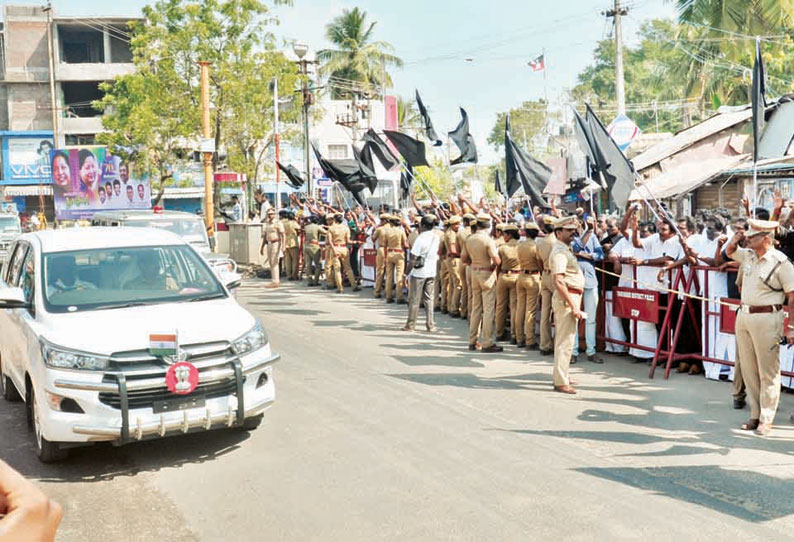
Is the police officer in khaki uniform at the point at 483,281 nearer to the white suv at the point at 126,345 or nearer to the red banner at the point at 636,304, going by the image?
the red banner at the point at 636,304

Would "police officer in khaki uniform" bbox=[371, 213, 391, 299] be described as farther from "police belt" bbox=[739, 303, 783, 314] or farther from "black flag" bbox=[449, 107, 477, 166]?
"police belt" bbox=[739, 303, 783, 314]

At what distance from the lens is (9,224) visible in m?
27.7

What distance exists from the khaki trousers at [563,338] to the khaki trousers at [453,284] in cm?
591

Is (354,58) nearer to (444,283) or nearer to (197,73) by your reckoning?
(197,73)

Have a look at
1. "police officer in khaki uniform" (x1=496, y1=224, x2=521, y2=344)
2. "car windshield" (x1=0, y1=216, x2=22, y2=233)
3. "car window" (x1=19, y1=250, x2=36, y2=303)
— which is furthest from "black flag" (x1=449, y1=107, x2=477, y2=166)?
"car windshield" (x1=0, y1=216, x2=22, y2=233)

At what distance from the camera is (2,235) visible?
88.4 feet

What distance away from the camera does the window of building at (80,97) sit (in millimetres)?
54812

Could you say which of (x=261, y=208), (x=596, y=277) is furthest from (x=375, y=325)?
(x=261, y=208)

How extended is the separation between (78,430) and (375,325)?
872cm

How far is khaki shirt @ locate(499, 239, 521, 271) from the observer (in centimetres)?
1241

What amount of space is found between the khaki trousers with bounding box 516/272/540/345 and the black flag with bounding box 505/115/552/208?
2663 millimetres

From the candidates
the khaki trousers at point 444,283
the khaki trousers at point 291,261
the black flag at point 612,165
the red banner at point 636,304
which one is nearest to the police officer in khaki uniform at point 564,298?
the black flag at point 612,165

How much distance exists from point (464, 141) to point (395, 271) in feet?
10.2

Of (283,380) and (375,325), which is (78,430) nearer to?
(283,380)
